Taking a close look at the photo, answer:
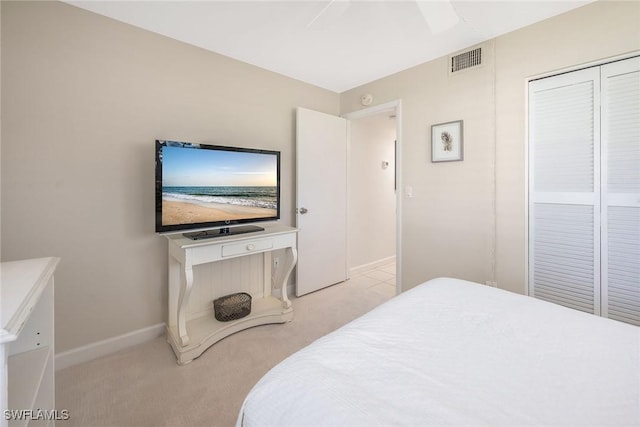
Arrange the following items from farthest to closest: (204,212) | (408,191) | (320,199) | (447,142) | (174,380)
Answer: (320,199), (408,191), (447,142), (204,212), (174,380)

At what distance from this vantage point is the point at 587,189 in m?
1.90

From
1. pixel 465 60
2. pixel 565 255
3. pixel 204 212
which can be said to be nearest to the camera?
pixel 565 255

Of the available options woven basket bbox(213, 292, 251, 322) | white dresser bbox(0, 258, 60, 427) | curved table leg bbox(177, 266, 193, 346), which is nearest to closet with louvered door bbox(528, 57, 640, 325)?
woven basket bbox(213, 292, 251, 322)

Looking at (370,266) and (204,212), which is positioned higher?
(204,212)

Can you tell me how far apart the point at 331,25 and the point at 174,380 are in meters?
2.67

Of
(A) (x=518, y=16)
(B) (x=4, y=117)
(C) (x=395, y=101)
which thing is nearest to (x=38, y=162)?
(B) (x=4, y=117)

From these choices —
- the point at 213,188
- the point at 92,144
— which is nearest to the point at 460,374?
the point at 213,188

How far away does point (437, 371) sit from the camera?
2.61 feet

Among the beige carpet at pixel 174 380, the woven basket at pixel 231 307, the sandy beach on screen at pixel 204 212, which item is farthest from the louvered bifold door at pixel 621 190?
the woven basket at pixel 231 307

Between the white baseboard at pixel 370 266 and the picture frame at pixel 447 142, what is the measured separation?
1.83 m

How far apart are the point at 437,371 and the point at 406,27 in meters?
2.31

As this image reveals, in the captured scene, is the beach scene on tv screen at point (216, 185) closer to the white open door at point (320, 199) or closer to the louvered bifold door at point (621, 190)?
the white open door at point (320, 199)

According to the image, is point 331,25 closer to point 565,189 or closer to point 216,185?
point 216,185

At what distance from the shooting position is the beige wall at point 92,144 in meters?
1.69
